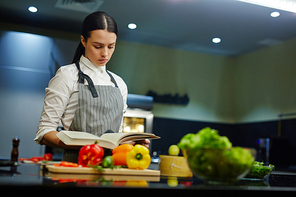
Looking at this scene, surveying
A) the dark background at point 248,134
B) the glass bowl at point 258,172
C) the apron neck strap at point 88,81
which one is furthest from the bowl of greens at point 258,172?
the dark background at point 248,134

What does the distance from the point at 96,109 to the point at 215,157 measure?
0.86m

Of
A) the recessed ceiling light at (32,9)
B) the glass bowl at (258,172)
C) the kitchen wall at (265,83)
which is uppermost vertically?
the recessed ceiling light at (32,9)

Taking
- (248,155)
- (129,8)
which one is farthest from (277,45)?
(248,155)

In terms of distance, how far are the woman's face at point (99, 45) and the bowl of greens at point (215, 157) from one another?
2.84 ft

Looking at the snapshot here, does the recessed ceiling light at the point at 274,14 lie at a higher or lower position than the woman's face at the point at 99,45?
higher

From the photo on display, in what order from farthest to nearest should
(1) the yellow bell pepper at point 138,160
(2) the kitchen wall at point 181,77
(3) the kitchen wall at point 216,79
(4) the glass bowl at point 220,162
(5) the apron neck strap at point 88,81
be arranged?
(2) the kitchen wall at point 181,77 → (3) the kitchen wall at point 216,79 → (5) the apron neck strap at point 88,81 → (1) the yellow bell pepper at point 138,160 → (4) the glass bowl at point 220,162

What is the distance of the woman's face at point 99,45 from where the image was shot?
148 centimetres

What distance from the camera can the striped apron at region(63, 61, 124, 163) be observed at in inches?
56.6

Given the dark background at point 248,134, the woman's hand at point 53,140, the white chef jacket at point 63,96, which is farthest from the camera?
the dark background at point 248,134

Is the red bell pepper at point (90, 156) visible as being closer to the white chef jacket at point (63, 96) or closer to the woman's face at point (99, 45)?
the white chef jacket at point (63, 96)

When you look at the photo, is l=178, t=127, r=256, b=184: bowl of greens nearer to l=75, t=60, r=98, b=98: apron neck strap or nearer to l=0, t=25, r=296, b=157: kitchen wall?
l=75, t=60, r=98, b=98: apron neck strap

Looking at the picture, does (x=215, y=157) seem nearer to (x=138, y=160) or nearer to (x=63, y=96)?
(x=138, y=160)

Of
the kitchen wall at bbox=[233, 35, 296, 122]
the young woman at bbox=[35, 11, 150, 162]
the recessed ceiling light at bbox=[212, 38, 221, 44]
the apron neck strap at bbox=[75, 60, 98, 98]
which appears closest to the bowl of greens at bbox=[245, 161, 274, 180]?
the young woman at bbox=[35, 11, 150, 162]

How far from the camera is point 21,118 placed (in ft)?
11.7
